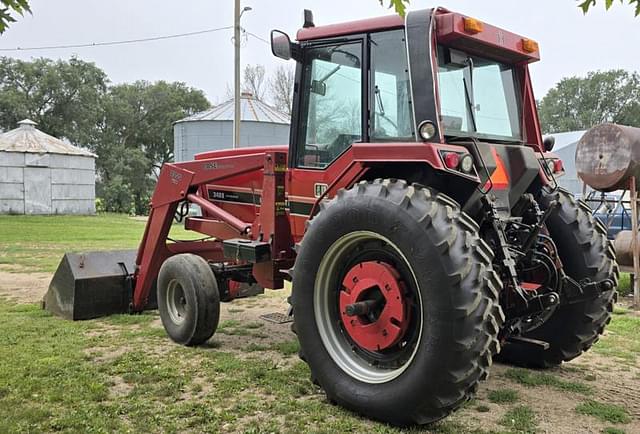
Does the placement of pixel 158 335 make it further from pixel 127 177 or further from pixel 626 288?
pixel 127 177

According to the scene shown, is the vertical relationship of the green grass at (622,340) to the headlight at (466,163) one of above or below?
below

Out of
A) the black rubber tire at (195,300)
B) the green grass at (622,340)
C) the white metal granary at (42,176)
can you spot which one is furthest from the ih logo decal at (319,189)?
the white metal granary at (42,176)

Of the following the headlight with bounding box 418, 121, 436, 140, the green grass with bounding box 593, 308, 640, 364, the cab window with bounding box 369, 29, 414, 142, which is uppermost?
the cab window with bounding box 369, 29, 414, 142

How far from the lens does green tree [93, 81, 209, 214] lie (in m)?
39.5

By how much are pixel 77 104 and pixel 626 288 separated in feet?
125

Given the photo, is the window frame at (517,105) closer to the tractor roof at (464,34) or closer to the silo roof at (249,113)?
the tractor roof at (464,34)

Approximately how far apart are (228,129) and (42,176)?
32.7 feet

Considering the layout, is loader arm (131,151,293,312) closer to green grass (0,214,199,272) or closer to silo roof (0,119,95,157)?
green grass (0,214,199,272)

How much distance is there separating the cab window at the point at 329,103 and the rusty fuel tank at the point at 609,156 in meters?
6.25

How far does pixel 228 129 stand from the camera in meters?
25.4

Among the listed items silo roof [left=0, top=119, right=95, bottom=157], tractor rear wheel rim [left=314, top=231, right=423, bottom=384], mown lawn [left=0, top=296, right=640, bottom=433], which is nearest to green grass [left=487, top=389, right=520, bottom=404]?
mown lawn [left=0, top=296, right=640, bottom=433]

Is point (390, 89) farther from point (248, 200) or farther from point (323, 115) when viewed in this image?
point (248, 200)

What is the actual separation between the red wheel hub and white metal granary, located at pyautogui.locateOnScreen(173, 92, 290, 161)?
67.5 ft

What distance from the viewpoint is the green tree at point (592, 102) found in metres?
47.9
